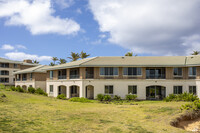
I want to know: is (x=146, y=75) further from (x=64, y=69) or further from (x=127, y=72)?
(x=64, y=69)

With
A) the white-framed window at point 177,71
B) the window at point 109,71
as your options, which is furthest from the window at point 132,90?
the white-framed window at point 177,71

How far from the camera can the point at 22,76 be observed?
54531 millimetres

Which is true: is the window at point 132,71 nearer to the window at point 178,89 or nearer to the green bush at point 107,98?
the green bush at point 107,98

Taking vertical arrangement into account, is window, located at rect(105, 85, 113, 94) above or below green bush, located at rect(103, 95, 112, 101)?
above

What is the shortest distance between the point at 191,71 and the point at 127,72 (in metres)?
10.5

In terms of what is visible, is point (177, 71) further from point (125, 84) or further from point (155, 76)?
point (125, 84)

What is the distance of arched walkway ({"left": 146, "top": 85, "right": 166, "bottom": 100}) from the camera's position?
115ft

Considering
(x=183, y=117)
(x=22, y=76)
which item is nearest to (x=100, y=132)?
(x=183, y=117)

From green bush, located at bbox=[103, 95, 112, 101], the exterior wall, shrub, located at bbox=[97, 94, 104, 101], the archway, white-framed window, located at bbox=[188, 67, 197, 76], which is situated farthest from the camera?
the archway

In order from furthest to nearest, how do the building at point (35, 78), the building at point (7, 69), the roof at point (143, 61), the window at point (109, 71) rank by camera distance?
the building at point (7, 69) < the building at point (35, 78) < the window at point (109, 71) < the roof at point (143, 61)

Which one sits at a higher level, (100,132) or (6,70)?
(6,70)

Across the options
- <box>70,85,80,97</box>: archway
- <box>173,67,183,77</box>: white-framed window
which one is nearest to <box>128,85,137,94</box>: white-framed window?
<box>173,67,183,77</box>: white-framed window

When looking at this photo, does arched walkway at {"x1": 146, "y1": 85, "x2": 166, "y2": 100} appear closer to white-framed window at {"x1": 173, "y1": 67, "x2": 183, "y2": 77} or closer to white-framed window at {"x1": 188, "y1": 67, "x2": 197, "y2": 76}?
white-framed window at {"x1": 173, "y1": 67, "x2": 183, "y2": 77}

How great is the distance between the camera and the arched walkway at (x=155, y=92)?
35.2m
